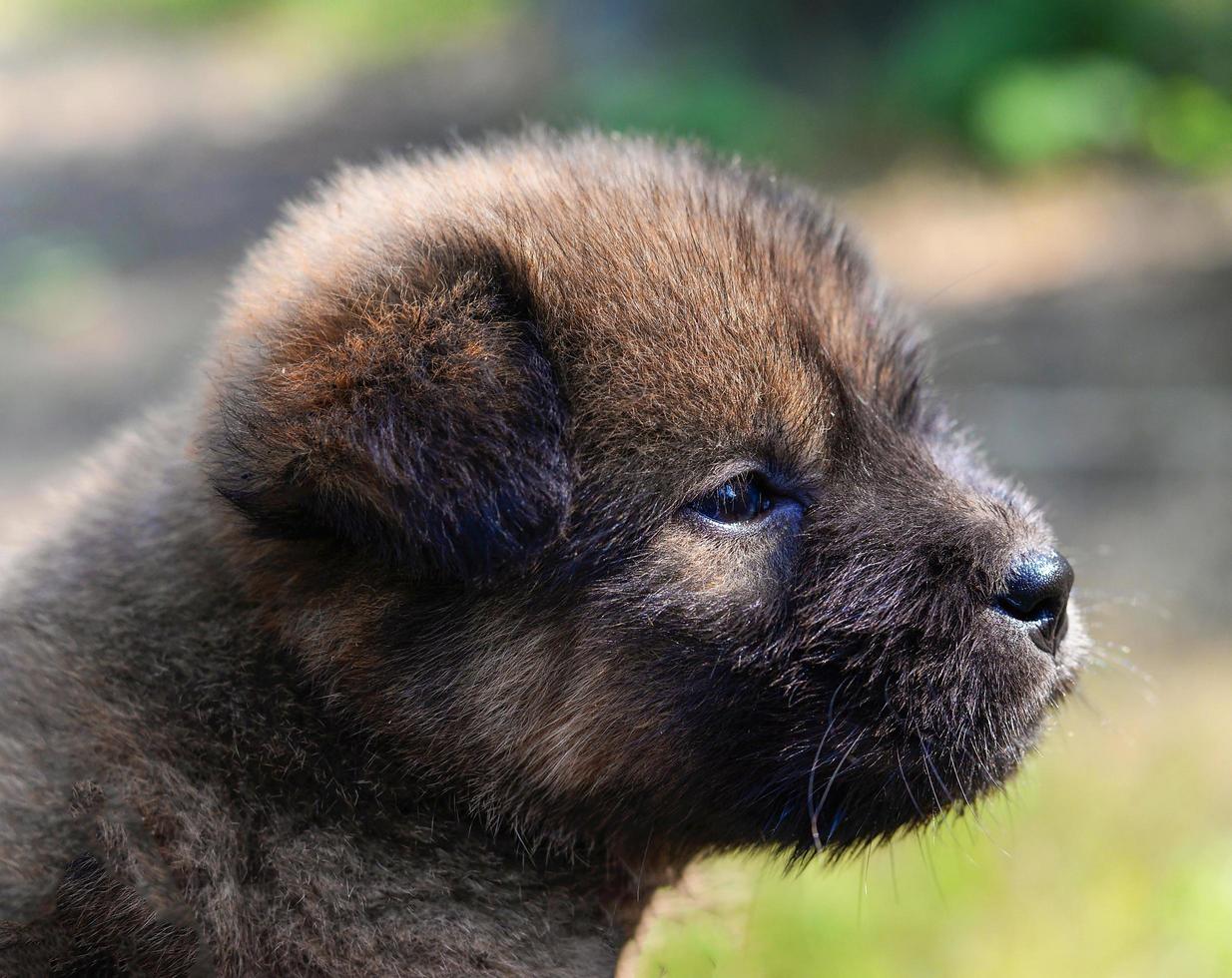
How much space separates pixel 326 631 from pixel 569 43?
1035 cm

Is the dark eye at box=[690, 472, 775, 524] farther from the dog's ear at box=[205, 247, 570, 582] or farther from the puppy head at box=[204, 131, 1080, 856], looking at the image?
the dog's ear at box=[205, 247, 570, 582]

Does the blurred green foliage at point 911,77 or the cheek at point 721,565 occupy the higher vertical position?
the blurred green foliage at point 911,77

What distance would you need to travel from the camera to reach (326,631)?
2475 mm

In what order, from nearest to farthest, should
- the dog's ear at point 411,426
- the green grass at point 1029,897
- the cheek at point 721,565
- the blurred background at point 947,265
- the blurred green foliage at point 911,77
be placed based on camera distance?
1. the dog's ear at point 411,426
2. the cheek at point 721,565
3. the green grass at point 1029,897
4. the blurred background at point 947,265
5. the blurred green foliage at point 911,77

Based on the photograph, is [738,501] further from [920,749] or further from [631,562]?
[920,749]

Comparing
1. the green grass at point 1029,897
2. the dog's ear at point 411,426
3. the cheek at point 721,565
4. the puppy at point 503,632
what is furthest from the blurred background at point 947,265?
the dog's ear at point 411,426

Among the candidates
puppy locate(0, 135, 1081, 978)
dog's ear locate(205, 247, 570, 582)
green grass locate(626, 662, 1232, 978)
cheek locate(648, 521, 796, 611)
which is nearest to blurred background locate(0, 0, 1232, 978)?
green grass locate(626, 662, 1232, 978)

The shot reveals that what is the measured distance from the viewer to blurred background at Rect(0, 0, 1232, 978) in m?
3.98

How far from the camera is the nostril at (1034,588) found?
8.44ft

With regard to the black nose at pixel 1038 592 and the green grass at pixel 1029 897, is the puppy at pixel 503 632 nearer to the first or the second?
the black nose at pixel 1038 592

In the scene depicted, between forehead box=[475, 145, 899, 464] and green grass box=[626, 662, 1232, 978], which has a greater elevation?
forehead box=[475, 145, 899, 464]

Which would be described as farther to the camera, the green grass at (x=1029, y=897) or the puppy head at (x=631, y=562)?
the green grass at (x=1029, y=897)

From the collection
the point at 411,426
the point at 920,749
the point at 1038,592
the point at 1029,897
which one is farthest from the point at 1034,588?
the point at 1029,897

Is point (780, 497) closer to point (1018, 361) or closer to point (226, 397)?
point (226, 397)
